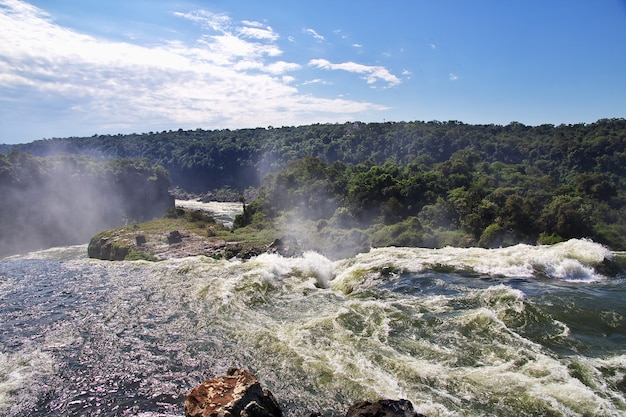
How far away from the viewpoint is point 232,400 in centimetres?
1063

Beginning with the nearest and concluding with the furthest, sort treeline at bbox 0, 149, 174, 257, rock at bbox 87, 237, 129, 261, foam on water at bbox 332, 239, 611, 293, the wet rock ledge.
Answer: the wet rock ledge
foam on water at bbox 332, 239, 611, 293
rock at bbox 87, 237, 129, 261
treeline at bbox 0, 149, 174, 257

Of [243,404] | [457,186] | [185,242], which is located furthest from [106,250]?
[457,186]

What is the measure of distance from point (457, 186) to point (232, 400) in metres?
51.9

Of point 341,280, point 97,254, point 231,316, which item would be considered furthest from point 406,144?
point 231,316

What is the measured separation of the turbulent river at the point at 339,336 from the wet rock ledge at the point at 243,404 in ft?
4.98

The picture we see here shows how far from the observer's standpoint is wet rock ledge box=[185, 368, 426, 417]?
1034 cm

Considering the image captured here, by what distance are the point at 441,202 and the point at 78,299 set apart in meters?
38.1

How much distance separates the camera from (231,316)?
67.1 feet

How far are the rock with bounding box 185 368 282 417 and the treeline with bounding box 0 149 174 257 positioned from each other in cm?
7667

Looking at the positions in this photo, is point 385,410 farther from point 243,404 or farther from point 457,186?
point 457,186

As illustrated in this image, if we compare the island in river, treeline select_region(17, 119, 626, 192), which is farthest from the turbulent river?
treeline select_region(17, 119, 626, 192)

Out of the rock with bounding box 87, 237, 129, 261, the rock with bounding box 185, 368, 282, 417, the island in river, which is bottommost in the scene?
the rock with bounding box 87, 237, 129, 261

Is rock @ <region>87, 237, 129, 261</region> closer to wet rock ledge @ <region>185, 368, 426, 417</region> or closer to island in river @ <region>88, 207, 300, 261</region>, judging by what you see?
island in river @ <region>88, 207, 300, 261</region>

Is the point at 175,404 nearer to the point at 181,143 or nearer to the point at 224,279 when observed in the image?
the point at 224,279
